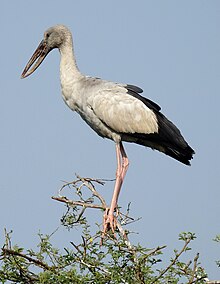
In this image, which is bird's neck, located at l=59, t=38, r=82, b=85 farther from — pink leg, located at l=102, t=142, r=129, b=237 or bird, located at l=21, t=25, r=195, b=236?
pink leg, located at l=102, t=142, r=129, b=237

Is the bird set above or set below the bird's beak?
below

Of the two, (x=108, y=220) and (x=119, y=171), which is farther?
(x=119, y=171)

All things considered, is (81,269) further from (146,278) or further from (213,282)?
(213,282)

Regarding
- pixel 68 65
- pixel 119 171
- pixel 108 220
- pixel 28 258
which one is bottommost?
pixel 28 258

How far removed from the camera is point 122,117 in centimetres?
1080

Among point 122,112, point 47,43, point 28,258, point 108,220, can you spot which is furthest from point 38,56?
point 28,258

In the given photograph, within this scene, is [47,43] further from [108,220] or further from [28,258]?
[28,258]

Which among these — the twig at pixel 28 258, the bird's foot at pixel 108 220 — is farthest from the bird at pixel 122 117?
the twig at pixel 28 258

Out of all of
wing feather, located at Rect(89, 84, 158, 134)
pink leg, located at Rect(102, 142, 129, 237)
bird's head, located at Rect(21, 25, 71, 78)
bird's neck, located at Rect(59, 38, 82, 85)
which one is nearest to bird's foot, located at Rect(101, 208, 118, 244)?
pink leg, located at Rect(102, 142, 129, 237)

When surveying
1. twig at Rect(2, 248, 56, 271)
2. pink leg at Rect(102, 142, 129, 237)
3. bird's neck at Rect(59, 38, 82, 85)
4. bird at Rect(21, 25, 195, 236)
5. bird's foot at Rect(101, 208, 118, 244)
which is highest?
bird's neck at Rect(59, 38, 82, 85)

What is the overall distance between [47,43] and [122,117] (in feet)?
7.02

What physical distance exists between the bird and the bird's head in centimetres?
98

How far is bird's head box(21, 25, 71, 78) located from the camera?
39.2ft

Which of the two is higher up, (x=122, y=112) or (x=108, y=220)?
(x=122, y=112)
